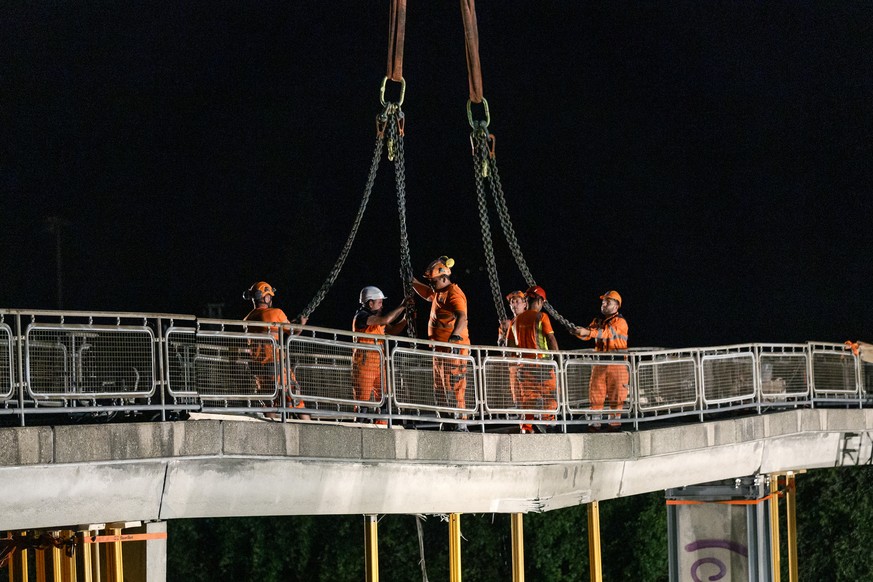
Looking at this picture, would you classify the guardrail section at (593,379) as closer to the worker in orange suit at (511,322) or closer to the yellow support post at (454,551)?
the worker in orange suit at (511,322)

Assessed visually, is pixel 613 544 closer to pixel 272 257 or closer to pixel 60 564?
pixel 60 564

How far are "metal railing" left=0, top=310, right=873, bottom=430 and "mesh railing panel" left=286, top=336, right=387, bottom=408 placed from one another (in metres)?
0.01

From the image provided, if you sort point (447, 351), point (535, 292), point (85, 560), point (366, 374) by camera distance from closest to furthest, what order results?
1. point (85, 560)
2. point (366, 374)
3. point (447, 351)
4. point (535, 292)

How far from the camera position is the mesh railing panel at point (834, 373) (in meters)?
22.3

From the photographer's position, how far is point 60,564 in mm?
15203

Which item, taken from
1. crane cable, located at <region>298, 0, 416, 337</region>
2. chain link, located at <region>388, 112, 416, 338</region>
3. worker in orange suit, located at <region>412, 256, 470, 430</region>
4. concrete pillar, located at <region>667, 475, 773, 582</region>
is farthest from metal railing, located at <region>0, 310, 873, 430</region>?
concrete pillar, located at <region>667, 475, 773, 582</region>

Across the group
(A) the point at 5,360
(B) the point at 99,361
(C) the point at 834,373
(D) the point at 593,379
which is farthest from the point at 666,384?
(A) the point at 5,360

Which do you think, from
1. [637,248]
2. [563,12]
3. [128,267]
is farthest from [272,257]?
[563,12]

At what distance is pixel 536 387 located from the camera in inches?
672

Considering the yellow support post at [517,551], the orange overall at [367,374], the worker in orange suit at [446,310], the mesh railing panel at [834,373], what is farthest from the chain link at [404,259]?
the mesh railing panel at [834,373]

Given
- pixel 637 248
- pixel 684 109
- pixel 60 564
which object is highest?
pixel 684 109

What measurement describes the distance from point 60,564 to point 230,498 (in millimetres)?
2554

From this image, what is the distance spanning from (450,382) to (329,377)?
75.3 inches

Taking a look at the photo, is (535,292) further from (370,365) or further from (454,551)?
(454,551)
